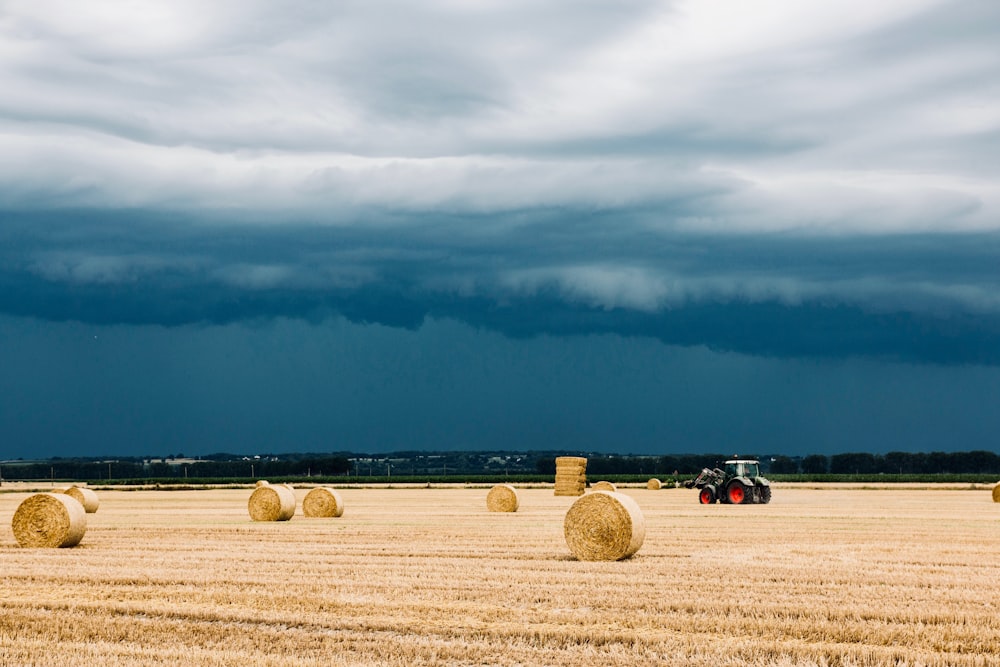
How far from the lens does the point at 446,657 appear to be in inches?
429

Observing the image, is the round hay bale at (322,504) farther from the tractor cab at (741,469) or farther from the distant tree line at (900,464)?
the distant tree line at (900,464)

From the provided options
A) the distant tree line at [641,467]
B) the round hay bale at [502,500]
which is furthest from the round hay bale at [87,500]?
the distant tree line at [641,467]

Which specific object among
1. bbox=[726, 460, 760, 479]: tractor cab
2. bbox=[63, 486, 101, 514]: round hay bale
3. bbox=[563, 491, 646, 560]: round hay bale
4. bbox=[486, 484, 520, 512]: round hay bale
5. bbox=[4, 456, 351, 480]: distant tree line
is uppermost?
bbox=[726, 460, 760, 479]: tractor cab

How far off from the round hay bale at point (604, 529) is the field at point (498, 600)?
40 cm

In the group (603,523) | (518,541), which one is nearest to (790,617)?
(603,523)

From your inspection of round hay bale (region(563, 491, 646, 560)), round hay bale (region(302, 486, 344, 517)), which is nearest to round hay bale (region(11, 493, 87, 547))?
round hay bale (region(563, 491, 646, 560))

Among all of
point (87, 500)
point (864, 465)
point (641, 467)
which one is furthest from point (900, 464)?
point (87, 500)

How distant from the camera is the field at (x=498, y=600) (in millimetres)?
11058

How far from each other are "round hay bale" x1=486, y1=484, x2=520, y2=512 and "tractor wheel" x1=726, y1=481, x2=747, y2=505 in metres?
7.67

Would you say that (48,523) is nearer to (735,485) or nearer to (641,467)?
(735,485)

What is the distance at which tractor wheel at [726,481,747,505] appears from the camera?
39.2 metres

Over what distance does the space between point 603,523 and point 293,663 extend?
368 inches

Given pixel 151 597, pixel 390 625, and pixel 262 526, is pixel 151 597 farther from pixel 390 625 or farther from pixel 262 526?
pixel 262 526

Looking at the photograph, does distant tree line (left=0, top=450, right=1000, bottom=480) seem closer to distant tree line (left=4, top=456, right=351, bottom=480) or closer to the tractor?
distant tree line (left=4, top=456, right=351, bottom=480)
